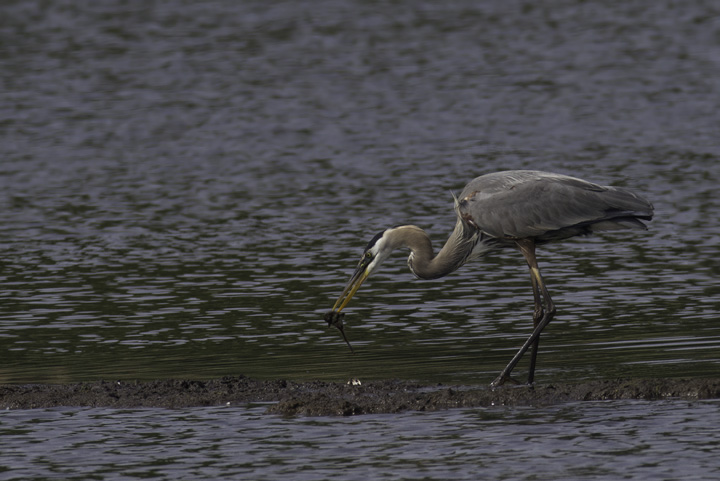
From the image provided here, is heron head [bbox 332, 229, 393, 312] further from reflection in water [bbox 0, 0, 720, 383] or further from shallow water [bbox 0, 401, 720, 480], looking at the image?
shallow water [bbox 0, 401, 720, 480]

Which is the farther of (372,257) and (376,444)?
(372,257)

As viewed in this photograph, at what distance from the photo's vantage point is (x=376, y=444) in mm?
10453

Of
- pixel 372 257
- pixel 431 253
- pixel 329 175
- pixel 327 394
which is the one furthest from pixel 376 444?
pixel 329 175

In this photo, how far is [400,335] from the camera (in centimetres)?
1470

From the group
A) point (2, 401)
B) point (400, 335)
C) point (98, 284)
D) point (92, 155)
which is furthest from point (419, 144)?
point (2, 401)

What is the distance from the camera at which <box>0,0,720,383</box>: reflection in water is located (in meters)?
14.5

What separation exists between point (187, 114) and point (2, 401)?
2449 cm

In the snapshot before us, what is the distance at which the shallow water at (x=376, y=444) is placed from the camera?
9.71 meters

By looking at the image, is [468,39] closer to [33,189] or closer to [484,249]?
[33,189]

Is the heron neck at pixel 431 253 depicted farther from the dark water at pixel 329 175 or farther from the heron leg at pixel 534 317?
the dark water at pixel 329 175

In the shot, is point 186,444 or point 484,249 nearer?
point 186,444

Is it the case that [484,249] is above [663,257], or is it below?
above

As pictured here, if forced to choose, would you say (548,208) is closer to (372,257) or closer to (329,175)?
(372,257)

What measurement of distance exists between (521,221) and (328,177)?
568 inches
